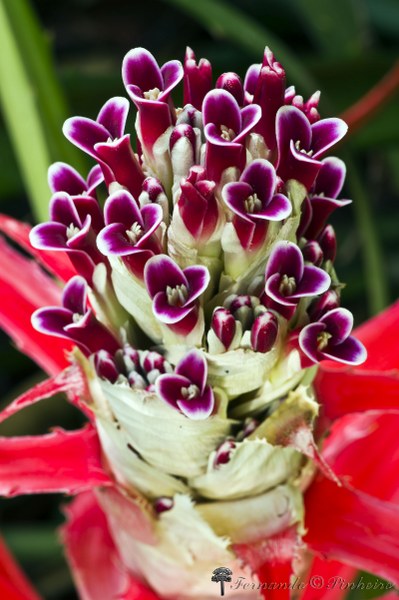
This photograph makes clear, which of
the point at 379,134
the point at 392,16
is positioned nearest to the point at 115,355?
the point at 379,134

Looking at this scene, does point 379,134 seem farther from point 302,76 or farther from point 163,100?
point 163,100

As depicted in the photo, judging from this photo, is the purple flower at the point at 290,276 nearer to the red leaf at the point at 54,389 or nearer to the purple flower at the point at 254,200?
the purple flower at the point at 254,200

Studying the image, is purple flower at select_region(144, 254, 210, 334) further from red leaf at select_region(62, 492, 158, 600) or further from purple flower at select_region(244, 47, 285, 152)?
red leaf at select_region(62, 492, 158, 600)

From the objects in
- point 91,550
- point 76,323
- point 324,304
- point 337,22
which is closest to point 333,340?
point 324,304

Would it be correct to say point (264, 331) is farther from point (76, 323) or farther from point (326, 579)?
point (326, 579)

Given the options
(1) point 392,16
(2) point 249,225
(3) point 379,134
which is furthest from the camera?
(1) point 392,16

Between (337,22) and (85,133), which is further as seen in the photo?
(337,22)
